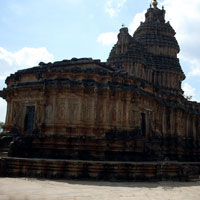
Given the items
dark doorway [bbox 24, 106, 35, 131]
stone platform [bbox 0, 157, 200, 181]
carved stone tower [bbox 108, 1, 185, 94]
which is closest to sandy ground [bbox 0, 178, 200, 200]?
stone platform [bbox 0, 157, 200, 181]

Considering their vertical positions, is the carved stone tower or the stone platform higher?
the carved stone tower

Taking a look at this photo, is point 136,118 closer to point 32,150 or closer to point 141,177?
point 141,177

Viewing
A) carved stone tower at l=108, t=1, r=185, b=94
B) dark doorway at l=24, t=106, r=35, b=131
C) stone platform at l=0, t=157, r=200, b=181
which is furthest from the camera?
carved stone tower at l=108, t=1, r=185, b=94

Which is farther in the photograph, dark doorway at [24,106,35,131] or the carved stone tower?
the carved stone tower

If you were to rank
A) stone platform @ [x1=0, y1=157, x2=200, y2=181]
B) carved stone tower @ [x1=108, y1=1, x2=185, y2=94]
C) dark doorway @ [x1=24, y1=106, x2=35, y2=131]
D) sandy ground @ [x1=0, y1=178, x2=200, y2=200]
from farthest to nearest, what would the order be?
1. carved stone tower @ [x1=108, y1=1, x2=185, y2=94]
2. dark doorway @ [x1=24, y1=106, x2=35, y2=131]
3. stone platform @ [x1=0, y1=157, x2=200, y2=181]
4. sandy ground @ [x1=0, y1=178, x2=200, y2=200]

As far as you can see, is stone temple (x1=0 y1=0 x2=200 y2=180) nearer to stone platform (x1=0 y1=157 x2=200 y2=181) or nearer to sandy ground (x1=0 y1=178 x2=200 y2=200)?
stone platform (x1=0 y1=157 x2=200 y2=181)

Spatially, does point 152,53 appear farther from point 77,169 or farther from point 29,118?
point 77,169

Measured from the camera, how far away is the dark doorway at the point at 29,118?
21.3 m

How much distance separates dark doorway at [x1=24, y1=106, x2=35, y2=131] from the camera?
69.8ft

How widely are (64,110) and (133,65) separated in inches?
636

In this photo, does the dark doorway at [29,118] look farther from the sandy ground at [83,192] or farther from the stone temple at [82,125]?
the sandy ground at [83,192]

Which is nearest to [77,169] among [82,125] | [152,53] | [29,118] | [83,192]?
[83,192]

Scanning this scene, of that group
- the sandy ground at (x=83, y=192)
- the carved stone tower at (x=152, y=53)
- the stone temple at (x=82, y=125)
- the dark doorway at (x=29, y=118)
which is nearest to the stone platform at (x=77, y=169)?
the stone temple at (x=82, y=125)

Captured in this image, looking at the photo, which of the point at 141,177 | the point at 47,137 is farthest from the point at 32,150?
the point at 141,177
